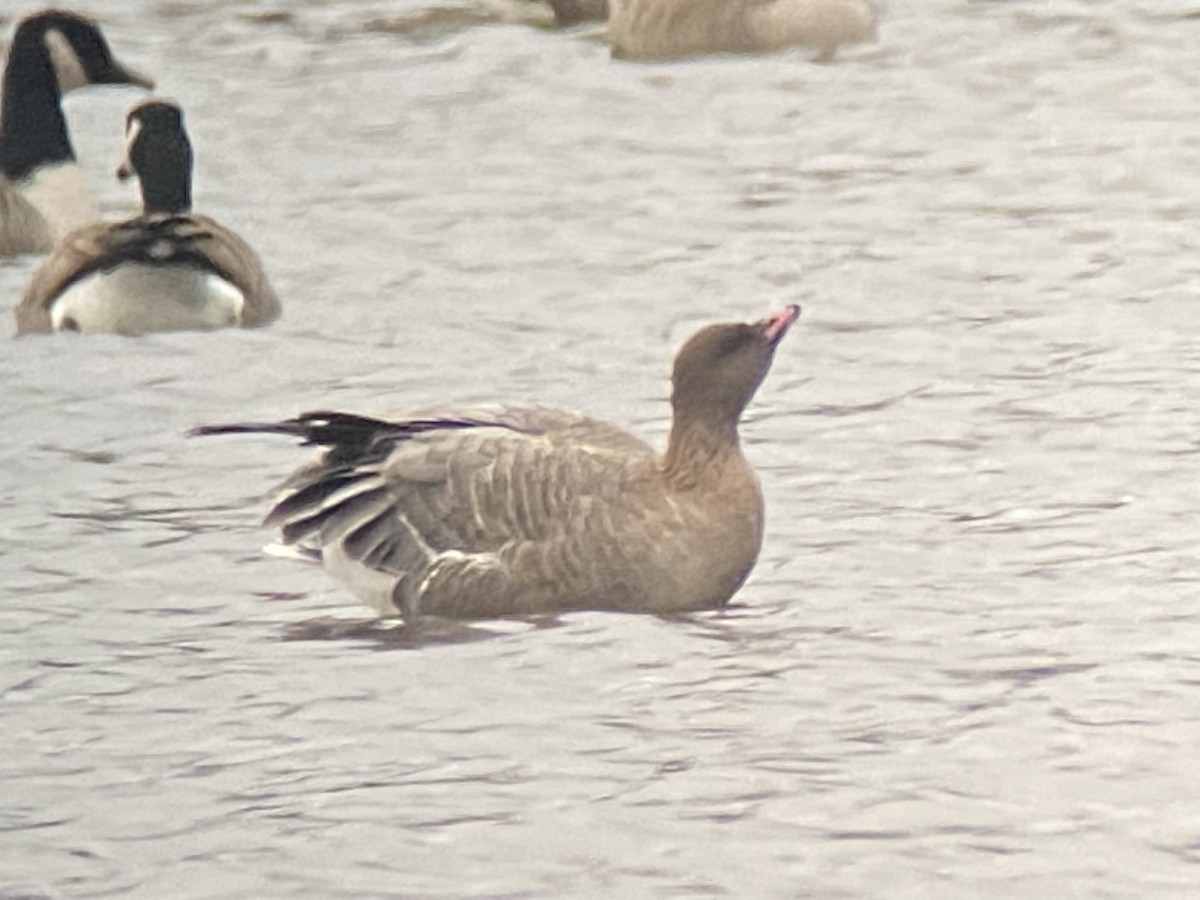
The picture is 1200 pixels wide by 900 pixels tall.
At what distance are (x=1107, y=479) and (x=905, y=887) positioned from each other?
11.8 feet

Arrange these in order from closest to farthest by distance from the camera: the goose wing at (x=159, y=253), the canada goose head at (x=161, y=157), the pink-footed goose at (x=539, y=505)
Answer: the pink-footed goose at (x=539, y=505), the goose wing at (x=159, y=253), the canada goose head at (x=161, y=157)

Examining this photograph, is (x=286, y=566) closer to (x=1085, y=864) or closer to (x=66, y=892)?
(x=66, y=892)

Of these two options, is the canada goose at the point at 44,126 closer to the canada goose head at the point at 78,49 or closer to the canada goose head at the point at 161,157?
the canada goose head at the point at 78,49

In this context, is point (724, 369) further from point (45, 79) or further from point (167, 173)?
point (45, 79)

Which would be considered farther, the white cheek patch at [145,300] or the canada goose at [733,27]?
the canada goose at [733,27]

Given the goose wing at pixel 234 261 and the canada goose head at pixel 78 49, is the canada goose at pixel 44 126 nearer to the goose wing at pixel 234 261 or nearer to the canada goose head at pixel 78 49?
the canada goose head at pixel 78 49

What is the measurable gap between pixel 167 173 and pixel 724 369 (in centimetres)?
486

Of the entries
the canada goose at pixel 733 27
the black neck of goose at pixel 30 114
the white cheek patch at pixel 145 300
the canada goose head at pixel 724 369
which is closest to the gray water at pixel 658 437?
the white cheek patch at pixel 145 300

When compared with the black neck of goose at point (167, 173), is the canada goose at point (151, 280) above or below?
below

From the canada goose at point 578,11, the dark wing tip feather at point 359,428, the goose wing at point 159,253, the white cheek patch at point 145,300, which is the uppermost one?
the dark wing tip feather at point 359,428

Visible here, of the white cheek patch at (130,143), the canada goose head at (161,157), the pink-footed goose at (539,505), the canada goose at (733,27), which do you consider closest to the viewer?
the pink-footed goose at (539,505)

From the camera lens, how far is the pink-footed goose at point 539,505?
9250mm

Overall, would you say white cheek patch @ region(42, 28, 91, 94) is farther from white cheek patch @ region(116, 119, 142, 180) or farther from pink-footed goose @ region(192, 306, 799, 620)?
pink-footed goose @ region(192, 306, 799, 620)

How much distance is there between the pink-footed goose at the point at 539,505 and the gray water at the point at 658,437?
0.13 meters
